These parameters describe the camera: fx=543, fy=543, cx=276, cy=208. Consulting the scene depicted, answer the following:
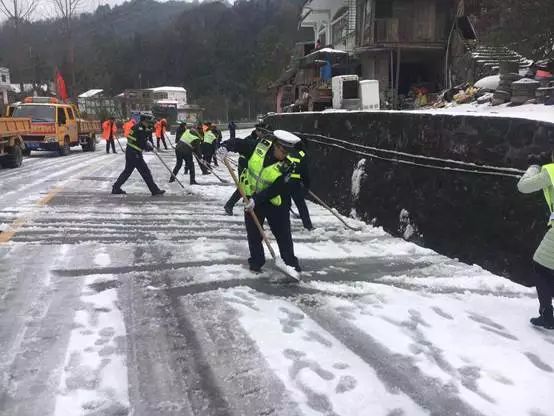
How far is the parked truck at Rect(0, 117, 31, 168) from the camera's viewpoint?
50.5ft

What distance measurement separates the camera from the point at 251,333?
4.05 m

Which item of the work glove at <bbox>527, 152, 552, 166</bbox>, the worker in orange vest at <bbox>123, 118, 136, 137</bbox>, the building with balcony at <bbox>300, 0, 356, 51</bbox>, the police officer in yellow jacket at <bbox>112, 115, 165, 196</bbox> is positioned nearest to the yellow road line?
the police officer in yellow jacket at <bbox>112, 115, 165, 196</bbox>

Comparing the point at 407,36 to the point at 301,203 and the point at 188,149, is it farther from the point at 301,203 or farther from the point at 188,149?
the point at 301,203

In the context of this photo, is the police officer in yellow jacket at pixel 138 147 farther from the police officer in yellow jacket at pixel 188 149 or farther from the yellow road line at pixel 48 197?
the police officer in yellow jacket at pixel 188 149

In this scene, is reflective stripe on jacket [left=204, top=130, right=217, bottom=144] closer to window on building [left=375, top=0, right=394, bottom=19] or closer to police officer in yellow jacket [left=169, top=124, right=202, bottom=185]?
police officer in yellow jacket [left=169, top=124, right=202, bottom=185]

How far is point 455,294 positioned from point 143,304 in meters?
2.90

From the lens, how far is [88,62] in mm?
81312

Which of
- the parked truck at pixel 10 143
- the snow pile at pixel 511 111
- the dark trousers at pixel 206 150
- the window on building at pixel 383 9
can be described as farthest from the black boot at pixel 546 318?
the window on building at pixel 383 9

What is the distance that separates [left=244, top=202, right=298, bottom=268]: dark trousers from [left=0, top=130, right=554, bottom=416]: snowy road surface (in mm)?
208

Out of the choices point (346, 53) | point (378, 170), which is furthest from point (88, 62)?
point (378, 170)

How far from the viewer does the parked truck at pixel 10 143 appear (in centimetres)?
1540

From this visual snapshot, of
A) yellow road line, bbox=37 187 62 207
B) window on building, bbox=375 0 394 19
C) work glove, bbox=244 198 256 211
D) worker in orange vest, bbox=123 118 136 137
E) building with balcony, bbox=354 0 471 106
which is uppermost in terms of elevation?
window on building, bbox=375 0 394 19

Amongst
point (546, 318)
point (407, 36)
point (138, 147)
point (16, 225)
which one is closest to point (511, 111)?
point (546, 318)

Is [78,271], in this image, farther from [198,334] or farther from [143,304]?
[198,334]
